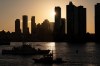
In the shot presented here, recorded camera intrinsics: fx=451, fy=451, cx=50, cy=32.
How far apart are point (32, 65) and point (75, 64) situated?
36.2 feet

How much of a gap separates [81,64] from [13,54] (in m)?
48.1

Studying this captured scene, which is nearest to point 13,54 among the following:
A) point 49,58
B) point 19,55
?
point 19,55

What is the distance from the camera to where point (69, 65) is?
360 feet

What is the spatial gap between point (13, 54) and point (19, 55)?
6.26 metres

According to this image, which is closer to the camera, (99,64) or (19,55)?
(99,64)

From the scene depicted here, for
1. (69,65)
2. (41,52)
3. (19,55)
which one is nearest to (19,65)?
(69,65)

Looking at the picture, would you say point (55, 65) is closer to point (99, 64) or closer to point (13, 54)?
point (99, 64)

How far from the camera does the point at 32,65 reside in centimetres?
11069

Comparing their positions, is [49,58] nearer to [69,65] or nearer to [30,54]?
[69,65]

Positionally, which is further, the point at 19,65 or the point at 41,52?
the point at 41,52

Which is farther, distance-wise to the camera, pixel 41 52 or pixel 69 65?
pixel 41 52

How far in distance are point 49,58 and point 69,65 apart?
25.3 feet

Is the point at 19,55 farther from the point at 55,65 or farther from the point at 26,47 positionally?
the point at 55,65

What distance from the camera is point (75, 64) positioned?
372 ft
